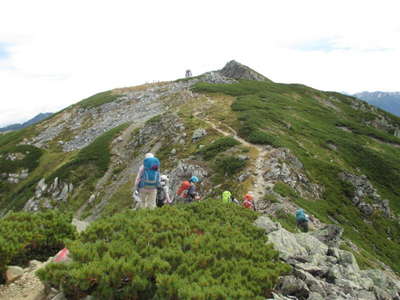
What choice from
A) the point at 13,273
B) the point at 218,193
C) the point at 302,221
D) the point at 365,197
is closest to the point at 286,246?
the point at 13,273

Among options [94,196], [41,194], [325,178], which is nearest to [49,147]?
[41,194]

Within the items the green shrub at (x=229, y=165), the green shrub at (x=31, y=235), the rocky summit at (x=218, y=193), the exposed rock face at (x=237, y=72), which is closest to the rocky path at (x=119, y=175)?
the rocky summit at (x=218, y=193)

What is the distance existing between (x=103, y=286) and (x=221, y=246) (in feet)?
12.7

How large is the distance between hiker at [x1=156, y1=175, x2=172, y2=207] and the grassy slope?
15477 mm

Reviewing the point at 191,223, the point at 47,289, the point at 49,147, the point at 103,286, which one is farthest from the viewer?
the point at 49,147

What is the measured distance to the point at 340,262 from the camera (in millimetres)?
12484

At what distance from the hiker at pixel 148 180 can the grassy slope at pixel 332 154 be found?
16.8 metres

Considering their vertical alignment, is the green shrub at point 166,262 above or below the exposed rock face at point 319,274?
above

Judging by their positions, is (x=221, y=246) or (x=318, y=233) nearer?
(x=221, y=246)

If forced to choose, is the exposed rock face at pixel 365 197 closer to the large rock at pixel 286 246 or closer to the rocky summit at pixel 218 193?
the rocky summit at pixel 218 193

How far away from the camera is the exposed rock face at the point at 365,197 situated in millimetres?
34062

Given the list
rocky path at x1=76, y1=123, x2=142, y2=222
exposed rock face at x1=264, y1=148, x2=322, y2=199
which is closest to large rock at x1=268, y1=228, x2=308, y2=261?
exposed rock face at x1=264, y1=148, x2=322, y2=199

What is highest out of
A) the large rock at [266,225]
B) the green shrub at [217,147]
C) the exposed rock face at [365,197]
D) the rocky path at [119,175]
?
the green shrub at [217,147]

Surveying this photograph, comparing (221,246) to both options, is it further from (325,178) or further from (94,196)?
(94,196)
